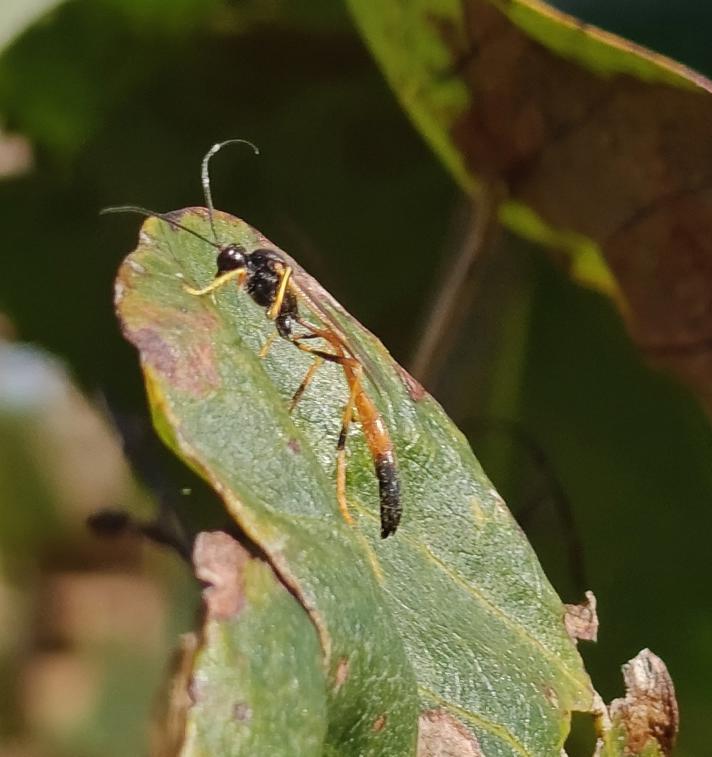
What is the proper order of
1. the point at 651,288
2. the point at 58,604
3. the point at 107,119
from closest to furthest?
the point at 651,288 < the point at 107,119 < the point at 58,604

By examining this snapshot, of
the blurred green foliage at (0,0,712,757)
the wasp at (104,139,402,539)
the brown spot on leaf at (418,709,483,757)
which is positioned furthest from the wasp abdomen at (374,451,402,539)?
the blurred green foliage at (0,0,712,757)

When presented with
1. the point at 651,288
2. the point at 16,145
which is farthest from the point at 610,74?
the point at 16,145

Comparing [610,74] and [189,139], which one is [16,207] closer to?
[189,139]

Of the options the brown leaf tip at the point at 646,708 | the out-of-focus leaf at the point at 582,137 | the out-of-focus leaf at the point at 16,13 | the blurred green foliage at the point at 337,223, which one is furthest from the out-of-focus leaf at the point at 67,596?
the brown leaf tip at the point at 646,708

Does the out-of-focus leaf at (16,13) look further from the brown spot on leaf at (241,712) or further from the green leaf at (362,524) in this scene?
the brown spot on leaf at (241,712)

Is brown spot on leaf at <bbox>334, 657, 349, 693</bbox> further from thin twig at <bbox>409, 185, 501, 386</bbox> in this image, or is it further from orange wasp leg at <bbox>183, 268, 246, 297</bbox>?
thin twig at <bbox>409, 185, 501, 386</bbox>

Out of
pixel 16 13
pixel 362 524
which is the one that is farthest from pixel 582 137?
pixel 16 13

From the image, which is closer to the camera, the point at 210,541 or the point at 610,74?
the point at 210,541

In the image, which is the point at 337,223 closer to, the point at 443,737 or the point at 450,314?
the point at 450,314
